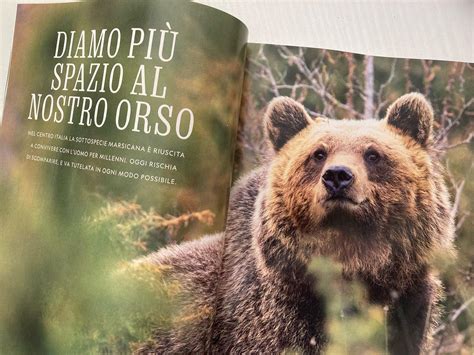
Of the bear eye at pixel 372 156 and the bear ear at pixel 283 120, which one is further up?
the bear ear at pixel 283 120

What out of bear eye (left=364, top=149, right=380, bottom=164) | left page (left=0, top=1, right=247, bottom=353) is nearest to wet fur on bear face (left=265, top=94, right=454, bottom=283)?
bear eye (left=364, top=149, right=380, bottom=164)

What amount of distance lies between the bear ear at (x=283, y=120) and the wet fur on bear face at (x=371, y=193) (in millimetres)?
21

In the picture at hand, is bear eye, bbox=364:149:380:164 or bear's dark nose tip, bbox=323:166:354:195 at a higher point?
bear eye, bbox=364:149:380:164

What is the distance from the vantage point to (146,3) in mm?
557

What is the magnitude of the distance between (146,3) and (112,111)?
0.41 ft

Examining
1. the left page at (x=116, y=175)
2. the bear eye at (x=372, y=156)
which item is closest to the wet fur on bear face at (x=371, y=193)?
the bear eye at (x=372, y=156)

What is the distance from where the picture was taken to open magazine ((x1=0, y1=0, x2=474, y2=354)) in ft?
1.82

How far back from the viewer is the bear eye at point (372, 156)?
0.60m

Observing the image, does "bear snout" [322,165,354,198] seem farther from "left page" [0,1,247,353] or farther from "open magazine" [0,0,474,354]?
"left page" [0,1,247,353]

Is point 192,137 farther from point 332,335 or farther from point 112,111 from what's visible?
point 332,335

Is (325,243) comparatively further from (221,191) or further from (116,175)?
(116,175)

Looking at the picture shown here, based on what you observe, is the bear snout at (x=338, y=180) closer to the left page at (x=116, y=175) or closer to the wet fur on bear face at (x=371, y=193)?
the wet fur on bear face at (x=371, y=193)

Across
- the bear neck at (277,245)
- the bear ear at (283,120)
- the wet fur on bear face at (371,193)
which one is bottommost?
the bear neck at (277,245)

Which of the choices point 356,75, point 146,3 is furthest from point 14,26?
point 356,75
